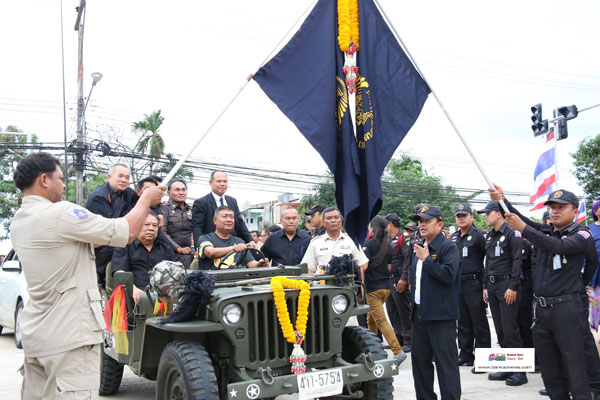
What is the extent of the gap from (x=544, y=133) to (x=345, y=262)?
11.7 meters

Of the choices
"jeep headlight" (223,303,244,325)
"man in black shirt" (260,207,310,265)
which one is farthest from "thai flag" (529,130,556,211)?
"jeep headlight" (223,303,244,325)

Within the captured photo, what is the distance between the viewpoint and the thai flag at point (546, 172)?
10.1 metres

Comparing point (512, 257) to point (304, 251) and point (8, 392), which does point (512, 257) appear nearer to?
point (304, 251)

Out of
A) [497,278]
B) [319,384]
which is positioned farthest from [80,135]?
[319,384]

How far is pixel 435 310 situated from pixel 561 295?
44.8 inches

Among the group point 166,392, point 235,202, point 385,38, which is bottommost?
point 166,392

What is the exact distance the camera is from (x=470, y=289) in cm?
778

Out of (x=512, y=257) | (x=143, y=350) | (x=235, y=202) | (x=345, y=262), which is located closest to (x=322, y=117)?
(x=345, y=262)

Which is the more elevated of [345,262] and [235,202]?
[235,202]

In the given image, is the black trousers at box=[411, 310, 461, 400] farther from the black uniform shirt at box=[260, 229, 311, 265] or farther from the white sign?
the black uniform shirt at box=[260, 229, 311, 265]

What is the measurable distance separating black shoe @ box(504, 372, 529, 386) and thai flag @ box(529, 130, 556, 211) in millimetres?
4193

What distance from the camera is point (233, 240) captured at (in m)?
6.47

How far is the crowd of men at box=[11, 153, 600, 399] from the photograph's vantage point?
139 inches

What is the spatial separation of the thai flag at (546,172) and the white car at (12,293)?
9.19 meters
